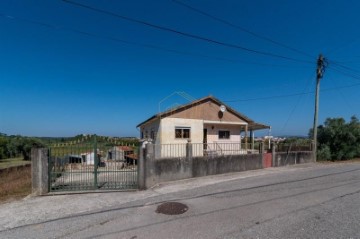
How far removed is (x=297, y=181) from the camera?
32.8 ft

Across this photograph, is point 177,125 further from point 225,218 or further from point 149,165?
point 225,218

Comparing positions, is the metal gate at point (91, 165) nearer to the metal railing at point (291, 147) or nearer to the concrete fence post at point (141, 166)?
the concrete fence post at point (141, 166)

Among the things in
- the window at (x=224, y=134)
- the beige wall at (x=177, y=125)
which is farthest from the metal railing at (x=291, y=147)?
the beige wall at (x=177, y=125)

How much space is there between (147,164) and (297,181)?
636 centimetres

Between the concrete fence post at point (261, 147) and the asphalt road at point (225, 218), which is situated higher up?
the concrete fence post at point (261, 147)

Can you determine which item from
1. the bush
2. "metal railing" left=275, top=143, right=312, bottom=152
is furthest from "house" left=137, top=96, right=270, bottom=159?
the bush

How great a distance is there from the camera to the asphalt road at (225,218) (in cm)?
490

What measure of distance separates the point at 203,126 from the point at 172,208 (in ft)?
43.4

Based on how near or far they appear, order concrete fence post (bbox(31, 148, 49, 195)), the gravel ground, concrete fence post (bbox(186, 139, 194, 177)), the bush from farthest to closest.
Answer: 1. the bush
2. concrete fence post (bbox(186, 139, 194, 177))
3. concrete fence post (bbox(31, 148, 49, 195))
4. the gravel ground

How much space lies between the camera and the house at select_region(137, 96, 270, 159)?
56.3 feet

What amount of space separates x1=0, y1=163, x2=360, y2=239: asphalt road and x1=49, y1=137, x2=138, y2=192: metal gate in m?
1.02

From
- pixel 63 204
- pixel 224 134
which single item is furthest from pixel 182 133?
pixel 63 204

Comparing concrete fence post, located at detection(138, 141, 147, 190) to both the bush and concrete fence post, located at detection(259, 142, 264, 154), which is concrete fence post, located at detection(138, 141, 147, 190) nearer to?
concrete fence post, located at detection(259, 142, 264, 154)

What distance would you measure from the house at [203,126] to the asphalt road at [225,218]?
7342 mm
